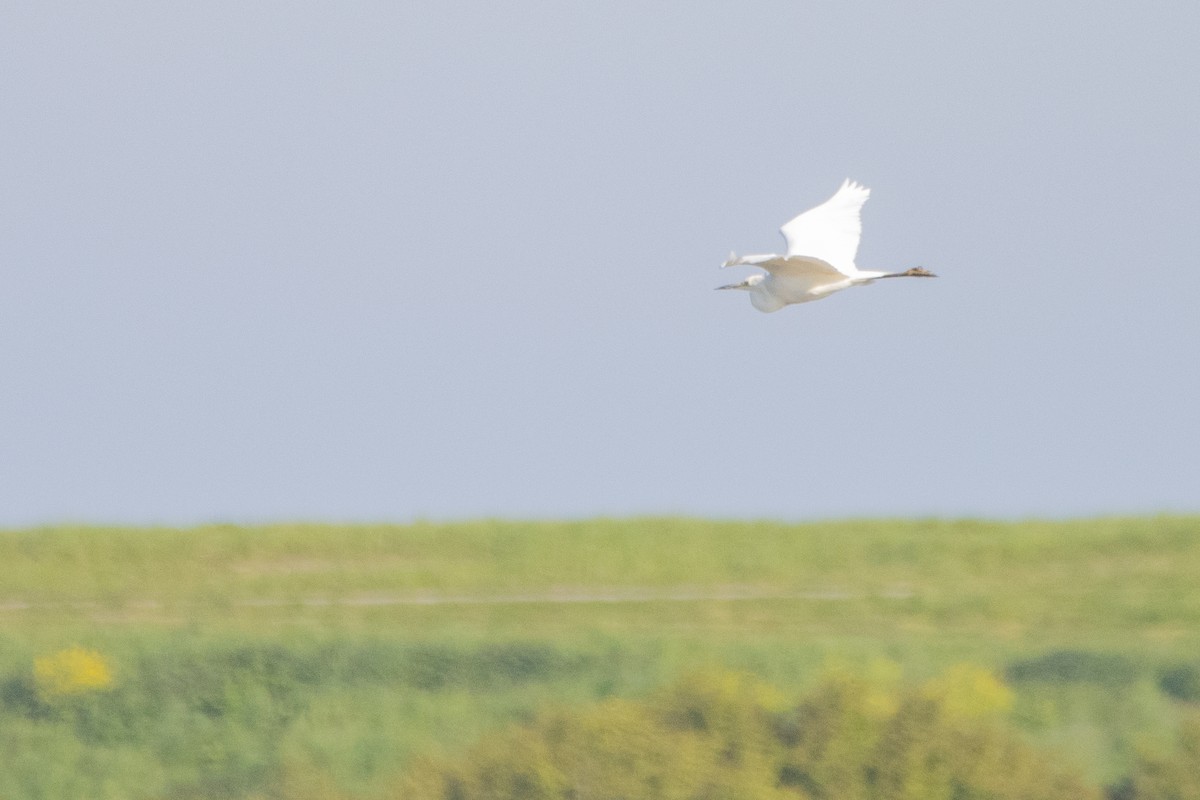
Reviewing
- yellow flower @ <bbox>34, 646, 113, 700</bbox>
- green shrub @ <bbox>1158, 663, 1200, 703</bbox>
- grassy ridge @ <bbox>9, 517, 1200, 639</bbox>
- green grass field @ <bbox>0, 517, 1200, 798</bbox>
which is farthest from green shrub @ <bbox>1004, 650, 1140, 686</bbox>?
yellow flower @ <bbox>34, 646, 113, 700</bbox>

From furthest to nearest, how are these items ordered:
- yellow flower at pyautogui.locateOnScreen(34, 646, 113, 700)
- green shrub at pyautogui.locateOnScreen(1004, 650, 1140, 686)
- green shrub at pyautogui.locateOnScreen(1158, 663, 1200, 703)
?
yellow flower at pyautogui.locateOnScreen(34, 646, 113, 700) → green shrub at pyautogui.locateOnScreen(1004, 650, 1140, 686) → green shrub at pyautogui.locateOnScreen(1158, 663, 1200, 703)

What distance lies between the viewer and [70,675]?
53.8 feet

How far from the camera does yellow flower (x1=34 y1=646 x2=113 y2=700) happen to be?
16.4 metres

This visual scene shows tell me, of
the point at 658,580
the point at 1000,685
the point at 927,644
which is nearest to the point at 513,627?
the point at 658,580

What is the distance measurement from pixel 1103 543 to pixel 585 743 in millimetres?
13413

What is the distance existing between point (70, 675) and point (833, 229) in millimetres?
7632

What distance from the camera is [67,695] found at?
16.3m

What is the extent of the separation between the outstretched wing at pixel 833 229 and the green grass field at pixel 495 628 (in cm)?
340

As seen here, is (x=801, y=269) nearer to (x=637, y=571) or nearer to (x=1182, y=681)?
(x=1182, y=681)

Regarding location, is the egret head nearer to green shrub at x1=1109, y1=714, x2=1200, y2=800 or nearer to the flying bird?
the flying bird

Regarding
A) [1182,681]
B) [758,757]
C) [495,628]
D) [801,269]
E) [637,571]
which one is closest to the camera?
[758,757]

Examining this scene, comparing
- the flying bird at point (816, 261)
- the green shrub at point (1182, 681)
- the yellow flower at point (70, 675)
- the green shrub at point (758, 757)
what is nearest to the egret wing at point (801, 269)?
the flying bird at point (816, 261)

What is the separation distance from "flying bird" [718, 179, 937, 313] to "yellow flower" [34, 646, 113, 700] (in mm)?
6808

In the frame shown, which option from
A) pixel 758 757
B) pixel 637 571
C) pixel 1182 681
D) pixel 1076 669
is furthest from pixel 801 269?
pixel 637 571
